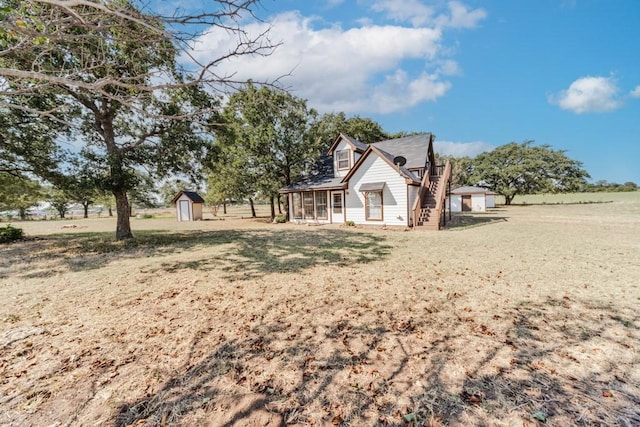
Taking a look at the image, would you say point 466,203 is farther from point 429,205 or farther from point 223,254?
point 223,254

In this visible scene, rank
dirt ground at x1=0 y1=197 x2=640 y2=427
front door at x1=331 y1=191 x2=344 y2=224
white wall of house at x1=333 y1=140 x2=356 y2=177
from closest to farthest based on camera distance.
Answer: dirt ground at x1=0 y1=197 x2=640 y2=427
front door at x1=331 y1=191 x2=344 y2=224
white wall of house at x1=333 y1=140 x2=356 y2=177

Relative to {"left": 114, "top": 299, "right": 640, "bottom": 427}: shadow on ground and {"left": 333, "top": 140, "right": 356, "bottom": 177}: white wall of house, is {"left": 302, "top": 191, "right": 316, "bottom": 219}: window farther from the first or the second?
{"left": 114, "top": 299, "right": 640, "bottom": 427}: shadow on ground

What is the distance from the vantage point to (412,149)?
1694 cm

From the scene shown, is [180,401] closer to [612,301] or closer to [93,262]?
[612,301]

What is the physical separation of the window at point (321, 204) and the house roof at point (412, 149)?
476 centimetres

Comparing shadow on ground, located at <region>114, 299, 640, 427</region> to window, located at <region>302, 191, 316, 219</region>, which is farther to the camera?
window, located at <region>302, 191, 316, 219</region>

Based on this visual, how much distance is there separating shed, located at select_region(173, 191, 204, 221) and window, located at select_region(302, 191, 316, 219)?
16103mm

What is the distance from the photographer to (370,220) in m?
15.8

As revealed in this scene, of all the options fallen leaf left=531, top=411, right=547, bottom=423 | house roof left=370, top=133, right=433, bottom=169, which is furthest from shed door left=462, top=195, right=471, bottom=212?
fallen leaf left=531, top=411, right=547, bottom=423

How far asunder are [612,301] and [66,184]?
16.2 m

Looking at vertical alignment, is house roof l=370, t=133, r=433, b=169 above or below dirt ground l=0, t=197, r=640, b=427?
above

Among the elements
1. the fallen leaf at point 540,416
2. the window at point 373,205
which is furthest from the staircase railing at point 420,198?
the fallen leaf at point 540,416

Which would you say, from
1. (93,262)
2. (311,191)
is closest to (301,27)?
(93,262)

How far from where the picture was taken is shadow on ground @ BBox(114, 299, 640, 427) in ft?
7.34
